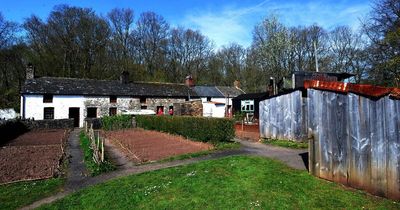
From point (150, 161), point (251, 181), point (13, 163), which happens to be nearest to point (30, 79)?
point (13, 163)

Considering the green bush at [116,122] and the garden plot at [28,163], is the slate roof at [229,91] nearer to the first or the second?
the green bush at [116,122]

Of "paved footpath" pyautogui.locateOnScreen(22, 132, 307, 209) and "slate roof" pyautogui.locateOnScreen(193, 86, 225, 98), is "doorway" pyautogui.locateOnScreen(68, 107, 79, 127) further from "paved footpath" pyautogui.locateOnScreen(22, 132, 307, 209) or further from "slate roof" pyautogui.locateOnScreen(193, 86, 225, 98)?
"paved footpath" pyautogui.locateOnScreen(22, 132, 307, 209)

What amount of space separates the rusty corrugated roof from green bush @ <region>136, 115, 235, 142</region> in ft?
29.1

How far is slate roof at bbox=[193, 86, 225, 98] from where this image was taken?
1959 inches

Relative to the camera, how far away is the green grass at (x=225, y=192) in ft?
21.8

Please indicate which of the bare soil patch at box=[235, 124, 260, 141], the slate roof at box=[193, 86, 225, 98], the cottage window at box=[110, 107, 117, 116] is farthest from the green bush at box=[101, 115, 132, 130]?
the slate roof at box=[193, 86, 225, 98]

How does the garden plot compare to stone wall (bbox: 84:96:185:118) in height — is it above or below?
below

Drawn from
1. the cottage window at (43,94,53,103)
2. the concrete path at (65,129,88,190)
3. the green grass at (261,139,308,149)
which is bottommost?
the concrete path at (65,129,88,190)

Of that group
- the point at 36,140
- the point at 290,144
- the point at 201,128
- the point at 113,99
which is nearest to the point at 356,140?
the point at 290,144

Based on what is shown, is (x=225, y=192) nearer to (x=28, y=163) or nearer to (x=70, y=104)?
(x=28, y=163)

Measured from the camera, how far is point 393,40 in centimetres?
2462

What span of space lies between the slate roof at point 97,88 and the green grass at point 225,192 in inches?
1233

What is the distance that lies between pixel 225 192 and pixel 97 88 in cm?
3647

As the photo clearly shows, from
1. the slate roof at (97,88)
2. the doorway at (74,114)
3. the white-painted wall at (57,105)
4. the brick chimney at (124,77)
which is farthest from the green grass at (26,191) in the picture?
the brick chimney at (124,77)
